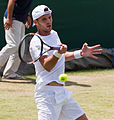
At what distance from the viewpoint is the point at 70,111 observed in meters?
3.86

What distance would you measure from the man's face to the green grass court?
1285 mm

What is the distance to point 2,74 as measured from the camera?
7.89 meters

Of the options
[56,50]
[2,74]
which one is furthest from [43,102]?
[2,74]

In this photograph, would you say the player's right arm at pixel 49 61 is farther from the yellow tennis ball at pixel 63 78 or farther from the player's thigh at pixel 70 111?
the player's thigh at pixel 70 111

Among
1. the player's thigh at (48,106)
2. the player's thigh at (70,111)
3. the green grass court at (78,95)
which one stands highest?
the player's thigh at (48,106)

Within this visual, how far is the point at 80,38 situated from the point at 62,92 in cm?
570

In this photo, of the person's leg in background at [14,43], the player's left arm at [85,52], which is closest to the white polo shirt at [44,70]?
the player's left arm at [85,52]

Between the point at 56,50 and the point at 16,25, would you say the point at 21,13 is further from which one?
the point at 56,50

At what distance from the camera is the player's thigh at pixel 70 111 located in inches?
152

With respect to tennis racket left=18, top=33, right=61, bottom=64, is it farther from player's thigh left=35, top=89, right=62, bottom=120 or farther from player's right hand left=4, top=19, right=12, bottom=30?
player's right hand left=4, top=19, right=12, bottom=30

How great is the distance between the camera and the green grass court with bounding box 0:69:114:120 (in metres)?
4.96

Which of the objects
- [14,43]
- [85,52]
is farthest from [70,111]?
[14,43]

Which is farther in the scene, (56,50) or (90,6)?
(90,6)

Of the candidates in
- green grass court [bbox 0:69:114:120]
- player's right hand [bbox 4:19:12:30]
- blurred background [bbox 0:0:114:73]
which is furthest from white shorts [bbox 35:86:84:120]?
blurred background [bbox 0:0:114:73]
